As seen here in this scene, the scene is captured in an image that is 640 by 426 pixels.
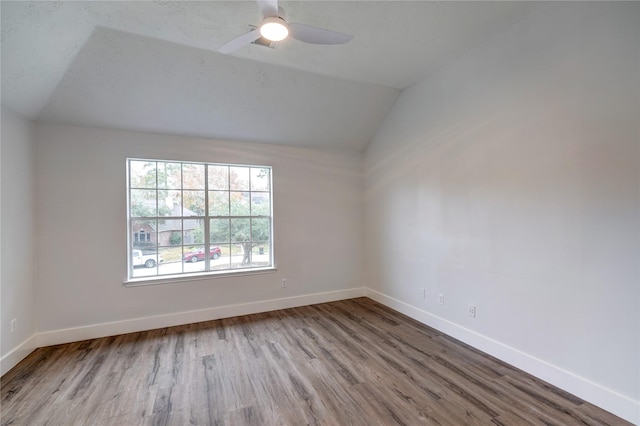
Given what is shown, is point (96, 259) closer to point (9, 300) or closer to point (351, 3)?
point (9, 300)

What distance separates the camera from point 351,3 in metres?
2.20

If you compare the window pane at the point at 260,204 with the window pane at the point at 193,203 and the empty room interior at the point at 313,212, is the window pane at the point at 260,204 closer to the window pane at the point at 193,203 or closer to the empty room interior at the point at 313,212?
the empty room interior at the point at 313,212

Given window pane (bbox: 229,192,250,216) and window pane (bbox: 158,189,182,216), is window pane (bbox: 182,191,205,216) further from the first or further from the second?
window pane (bbox: 229,192,250,216)

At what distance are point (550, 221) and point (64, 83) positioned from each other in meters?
4.50

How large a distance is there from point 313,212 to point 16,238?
3267 mm

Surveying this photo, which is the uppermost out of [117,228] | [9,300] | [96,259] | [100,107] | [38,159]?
[100,107]

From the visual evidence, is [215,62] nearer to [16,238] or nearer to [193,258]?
[193,258]

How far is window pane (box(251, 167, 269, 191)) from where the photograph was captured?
418 cm

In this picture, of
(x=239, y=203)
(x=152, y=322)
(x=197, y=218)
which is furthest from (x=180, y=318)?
(x=239, y=203)

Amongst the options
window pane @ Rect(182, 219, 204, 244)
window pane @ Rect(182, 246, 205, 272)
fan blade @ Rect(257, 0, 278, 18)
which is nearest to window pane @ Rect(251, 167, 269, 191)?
window pane @ Rect(182, 219, 204, 244)

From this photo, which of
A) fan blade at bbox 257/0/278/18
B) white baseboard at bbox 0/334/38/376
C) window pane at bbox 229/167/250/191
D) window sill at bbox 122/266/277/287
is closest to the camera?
fan blade at bbox 257/0/278/18

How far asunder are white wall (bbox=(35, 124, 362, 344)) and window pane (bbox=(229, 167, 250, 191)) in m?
0.16

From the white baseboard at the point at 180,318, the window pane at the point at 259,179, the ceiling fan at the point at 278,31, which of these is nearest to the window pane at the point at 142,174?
the window pane at the point at 259,179

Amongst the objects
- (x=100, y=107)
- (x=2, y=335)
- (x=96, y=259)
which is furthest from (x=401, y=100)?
(x=2, y=335)
